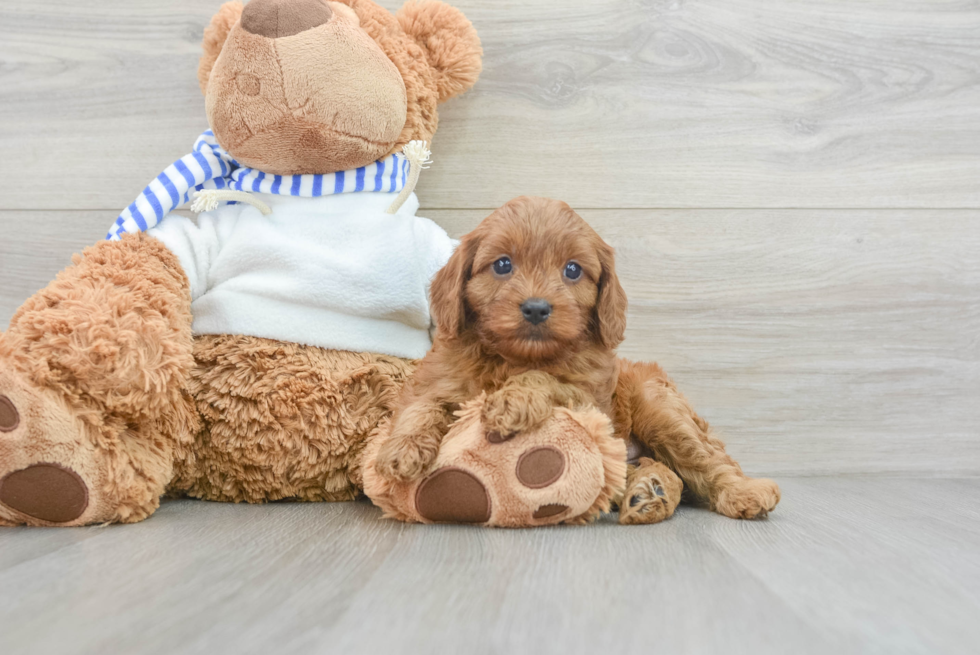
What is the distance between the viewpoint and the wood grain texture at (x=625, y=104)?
1781 millimetres

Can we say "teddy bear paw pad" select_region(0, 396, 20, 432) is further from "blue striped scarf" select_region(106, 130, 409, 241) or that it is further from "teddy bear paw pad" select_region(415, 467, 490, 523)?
"teddy bear paw pad" select_region(415, 467, 490, 523)

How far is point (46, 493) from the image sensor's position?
117 centimetres

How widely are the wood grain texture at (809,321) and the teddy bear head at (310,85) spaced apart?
39 centimetres

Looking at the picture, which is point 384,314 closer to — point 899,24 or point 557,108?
point 557,108

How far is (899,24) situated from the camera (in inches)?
71.6

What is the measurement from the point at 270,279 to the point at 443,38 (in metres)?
0.65

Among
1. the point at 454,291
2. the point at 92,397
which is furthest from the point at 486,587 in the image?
the point at 92,397

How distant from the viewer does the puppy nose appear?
116 cm

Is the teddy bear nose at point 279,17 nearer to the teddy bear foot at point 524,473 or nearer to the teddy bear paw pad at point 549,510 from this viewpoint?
the teddy bear foot at point 524,473

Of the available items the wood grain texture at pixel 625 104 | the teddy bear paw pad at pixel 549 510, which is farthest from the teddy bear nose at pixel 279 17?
the teddy bear paw pad at pixel 549 510

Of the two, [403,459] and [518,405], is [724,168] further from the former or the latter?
[403,459]

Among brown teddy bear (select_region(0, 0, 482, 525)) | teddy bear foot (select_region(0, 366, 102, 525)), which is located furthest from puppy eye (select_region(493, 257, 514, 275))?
teddy bear foot (select_region(0, 366, 102, 525))

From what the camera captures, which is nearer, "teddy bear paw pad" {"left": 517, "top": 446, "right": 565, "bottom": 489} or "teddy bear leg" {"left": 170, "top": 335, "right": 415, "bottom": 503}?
"teddy bear paw pad" {"left": 517, "top": 446, "right": 565, "bottom": 489}

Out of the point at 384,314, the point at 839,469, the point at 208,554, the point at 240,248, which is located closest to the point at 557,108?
the point at 384,314
